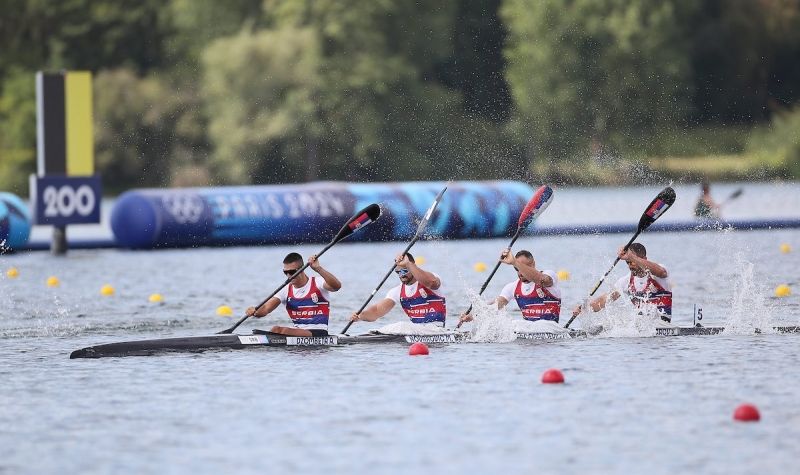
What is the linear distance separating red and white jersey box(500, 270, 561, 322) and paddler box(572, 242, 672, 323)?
403 millimetres

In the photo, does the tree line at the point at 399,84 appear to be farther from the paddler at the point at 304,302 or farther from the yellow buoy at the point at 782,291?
the paddler at the point at 304,302

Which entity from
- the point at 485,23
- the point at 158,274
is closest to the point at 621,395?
the point at 158,274

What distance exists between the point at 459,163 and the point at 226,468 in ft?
181

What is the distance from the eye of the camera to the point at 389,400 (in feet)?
46.6

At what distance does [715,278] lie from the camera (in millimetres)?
26547

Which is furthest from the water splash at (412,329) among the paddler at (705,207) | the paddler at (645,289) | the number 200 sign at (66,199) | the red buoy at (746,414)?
the paddler at (705,207)

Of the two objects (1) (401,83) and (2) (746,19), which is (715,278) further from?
(2) (746,19)

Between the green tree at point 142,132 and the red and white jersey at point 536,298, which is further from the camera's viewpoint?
the green tree at point 142,132

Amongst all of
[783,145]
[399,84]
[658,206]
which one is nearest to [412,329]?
[658,206]

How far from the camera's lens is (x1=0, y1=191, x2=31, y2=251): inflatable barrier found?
31117 mm

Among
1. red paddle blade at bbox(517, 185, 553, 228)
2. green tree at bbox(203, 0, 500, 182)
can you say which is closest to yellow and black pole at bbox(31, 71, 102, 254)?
red paddle blade at bbox(517, 185, 553, 228)

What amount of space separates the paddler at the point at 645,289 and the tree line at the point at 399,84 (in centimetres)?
4238

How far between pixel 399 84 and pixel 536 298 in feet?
147

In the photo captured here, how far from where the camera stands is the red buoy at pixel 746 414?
12.8 metres
